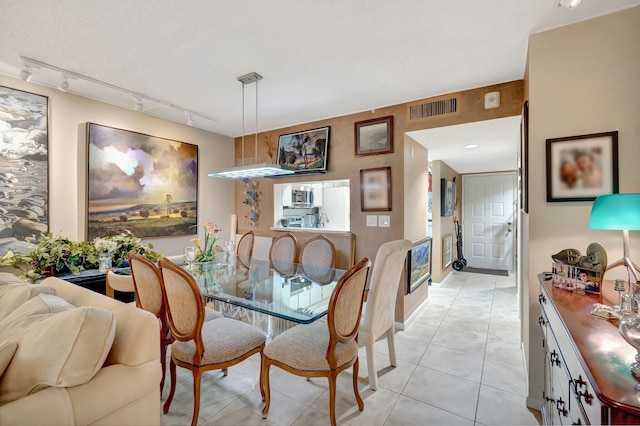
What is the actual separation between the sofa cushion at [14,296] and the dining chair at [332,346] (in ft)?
4.20

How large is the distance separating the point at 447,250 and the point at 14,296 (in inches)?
223

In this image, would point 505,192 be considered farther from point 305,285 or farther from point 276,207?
point 305,285

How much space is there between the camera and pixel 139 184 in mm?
3455

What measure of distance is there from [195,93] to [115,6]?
127cm

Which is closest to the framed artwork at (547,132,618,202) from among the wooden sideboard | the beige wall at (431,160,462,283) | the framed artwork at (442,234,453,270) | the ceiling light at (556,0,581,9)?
the wooden sideboard

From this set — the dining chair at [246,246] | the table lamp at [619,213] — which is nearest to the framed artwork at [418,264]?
the table lamp at [619,213]

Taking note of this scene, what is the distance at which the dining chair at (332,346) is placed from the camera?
164 cm

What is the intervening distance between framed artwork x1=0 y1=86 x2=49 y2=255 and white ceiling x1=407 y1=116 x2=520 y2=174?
12.2 feet

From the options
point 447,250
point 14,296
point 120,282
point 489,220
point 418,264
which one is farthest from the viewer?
point 489,220

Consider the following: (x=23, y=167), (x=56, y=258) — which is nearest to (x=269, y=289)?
(x=56, y=258)

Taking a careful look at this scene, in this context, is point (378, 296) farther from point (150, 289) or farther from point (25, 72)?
point (25, 72)

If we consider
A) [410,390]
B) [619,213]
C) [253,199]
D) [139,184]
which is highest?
[139,184]

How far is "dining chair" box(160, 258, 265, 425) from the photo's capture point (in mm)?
1635

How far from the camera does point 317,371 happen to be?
168 cm
